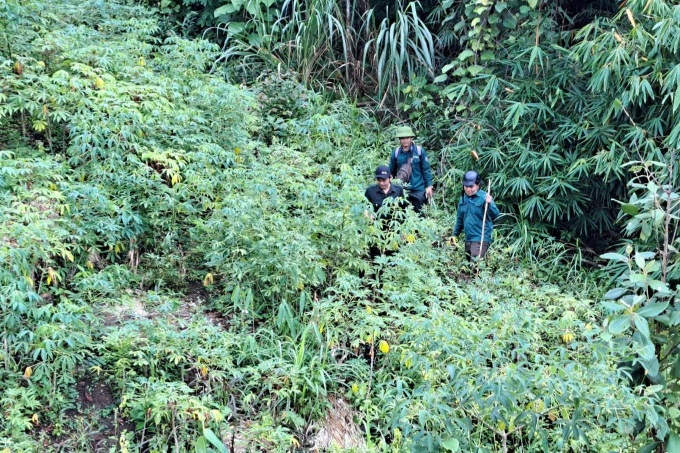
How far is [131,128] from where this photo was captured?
575 centimetres

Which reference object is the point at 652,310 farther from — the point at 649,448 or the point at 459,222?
the point at 459,222

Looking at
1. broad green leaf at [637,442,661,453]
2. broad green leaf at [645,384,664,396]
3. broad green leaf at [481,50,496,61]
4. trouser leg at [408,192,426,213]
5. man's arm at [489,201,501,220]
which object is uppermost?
broad green leaf at [481,50,496,61]

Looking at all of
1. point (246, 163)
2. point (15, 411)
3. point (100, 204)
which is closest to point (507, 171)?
point (246, 163)

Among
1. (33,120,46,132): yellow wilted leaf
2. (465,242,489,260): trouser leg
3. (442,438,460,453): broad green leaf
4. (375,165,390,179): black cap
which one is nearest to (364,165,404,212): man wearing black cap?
(375,165,390,179): black cap

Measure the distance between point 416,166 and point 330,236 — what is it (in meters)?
1.93

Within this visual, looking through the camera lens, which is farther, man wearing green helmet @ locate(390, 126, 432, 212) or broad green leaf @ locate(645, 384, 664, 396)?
man wearing green helmet @ locate(390, 126, 432, 212)

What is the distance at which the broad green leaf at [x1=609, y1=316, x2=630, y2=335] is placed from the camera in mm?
2531

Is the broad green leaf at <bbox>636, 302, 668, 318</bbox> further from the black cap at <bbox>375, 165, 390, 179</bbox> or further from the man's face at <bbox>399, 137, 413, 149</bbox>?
the man's face at <bbox>399, 137, 413, 149</bbox>

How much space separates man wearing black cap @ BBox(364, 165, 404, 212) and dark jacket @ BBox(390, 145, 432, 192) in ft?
2.41

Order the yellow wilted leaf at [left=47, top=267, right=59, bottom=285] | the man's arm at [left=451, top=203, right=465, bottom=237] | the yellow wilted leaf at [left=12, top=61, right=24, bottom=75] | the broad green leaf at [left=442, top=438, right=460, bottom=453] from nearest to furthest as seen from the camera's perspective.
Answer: the broad green leaf at [left=442, top=438, right=460, bottom=453]
the yellow wilted leaf at [left=47, top=267, right=59, bottom=285]
the yellow wilted leaf at [left=12, top=61, right=24, bottom=75]
the man's arm at [left=451, top=203, right=465, bottom=237]

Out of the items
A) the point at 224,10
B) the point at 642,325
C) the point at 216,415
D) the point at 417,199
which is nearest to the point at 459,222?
the point at 417,199

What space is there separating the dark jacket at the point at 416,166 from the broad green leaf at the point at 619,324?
4659 millimetres

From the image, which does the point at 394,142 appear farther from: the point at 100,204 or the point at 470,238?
the point at 100,204

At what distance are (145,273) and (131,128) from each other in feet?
4.20
